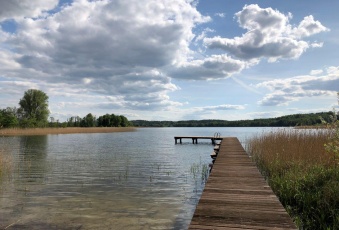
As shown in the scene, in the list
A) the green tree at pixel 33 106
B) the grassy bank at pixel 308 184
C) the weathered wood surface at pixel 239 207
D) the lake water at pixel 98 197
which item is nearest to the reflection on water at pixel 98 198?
the lake water at pixel 98 197

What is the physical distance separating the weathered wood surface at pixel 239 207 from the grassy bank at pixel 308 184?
734mm

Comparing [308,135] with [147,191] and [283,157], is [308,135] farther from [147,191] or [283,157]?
[147,191]

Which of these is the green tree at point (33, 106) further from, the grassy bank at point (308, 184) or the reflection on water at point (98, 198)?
the grassy bank at point (308, 184)

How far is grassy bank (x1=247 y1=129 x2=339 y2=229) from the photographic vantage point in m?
5.18

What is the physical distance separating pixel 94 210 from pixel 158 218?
1595mm

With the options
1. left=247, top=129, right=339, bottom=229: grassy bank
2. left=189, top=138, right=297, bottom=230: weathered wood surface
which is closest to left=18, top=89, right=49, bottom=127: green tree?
left=247, top=129, right=339, bottom=229: grassy bank

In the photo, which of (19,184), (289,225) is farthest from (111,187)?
(289,225)

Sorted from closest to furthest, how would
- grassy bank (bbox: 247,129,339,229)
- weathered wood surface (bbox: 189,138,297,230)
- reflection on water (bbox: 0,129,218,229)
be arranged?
weathered wood surface (bbox: 189,138,297,230) → grassy bank (bbox: 247,129,339,229) → reflection on water (bbox: 0,129,218,229)

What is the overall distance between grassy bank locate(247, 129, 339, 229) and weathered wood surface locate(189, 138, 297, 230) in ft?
2.41

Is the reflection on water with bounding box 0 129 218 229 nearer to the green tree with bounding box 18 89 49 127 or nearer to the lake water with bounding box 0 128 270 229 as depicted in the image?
the lake water with bounding box 0 128 270 229

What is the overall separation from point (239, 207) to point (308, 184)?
3015mm

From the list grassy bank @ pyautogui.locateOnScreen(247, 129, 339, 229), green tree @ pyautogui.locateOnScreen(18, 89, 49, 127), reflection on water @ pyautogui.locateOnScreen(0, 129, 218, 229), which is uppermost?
green tree @ pyautogui.locateOnScreen(18, 89, 49, 127)

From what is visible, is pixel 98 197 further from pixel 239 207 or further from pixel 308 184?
pixel 308 184

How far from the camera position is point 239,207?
14.1 feet
